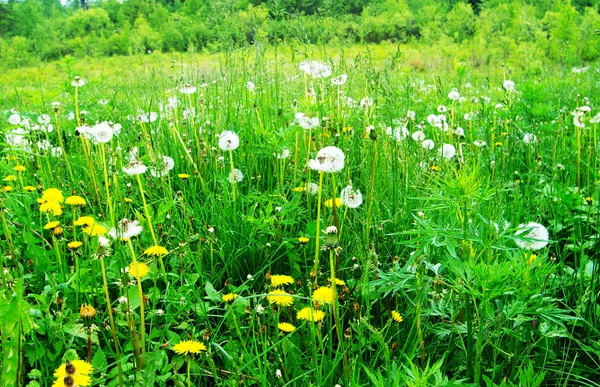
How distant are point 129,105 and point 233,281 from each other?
220cm

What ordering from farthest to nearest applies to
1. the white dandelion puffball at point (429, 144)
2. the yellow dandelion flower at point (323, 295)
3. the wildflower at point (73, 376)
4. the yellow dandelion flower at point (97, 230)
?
the white dandelion puffball at point (429, 144) → the yellow dandelion flower at point (97, 230) → the yellow dandelion flower at point (323, 295) → the wildflower at point (73, 376)

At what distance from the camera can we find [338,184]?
86.0 inches

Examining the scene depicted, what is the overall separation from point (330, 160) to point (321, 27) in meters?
1.91

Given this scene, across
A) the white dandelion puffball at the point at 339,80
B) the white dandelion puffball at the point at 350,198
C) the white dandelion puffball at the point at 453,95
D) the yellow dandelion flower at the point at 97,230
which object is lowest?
the yellow dandelion flower at the point at 97,230

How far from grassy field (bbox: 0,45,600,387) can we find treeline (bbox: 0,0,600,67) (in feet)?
0.92

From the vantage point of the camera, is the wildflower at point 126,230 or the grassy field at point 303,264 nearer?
the grassy field at point 303,264

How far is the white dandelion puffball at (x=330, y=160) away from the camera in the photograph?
1508mm

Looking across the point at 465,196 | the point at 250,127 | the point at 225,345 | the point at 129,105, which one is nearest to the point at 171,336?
the point at 225,345

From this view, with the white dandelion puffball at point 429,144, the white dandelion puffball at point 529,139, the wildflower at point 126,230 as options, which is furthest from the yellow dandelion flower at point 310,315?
the white dandelion puffball at point 529,139

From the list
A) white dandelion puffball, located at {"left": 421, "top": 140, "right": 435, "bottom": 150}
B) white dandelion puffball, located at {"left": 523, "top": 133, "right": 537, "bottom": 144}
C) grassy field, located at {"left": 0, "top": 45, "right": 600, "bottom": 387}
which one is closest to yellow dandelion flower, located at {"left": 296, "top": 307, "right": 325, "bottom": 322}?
grassy field, located at {"left": 0, "top": 45, "right": 600, "bottom": 387}

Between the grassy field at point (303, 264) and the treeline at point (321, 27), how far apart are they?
28 cm

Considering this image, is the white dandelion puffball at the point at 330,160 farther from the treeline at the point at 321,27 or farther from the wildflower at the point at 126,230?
the treeline at the point at 321,27

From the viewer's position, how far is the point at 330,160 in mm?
1520

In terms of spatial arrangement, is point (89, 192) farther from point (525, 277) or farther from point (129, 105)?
point (525, 277)
